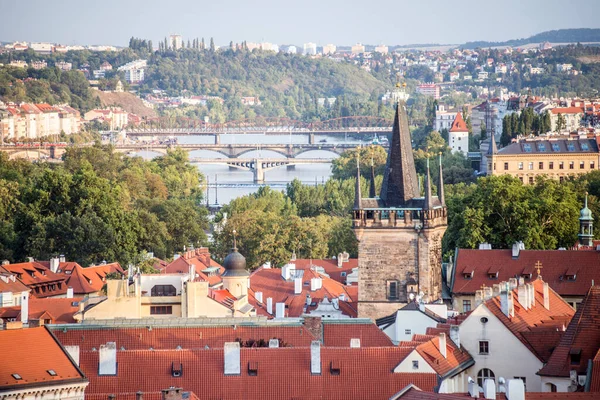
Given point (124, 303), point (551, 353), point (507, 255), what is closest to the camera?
point (551, 353)

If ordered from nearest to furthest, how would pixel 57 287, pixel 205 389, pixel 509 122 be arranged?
pixel 205 389 < pixel 57 287 < pixel 509 122

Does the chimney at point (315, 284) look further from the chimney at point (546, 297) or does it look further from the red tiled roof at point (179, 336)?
the red tiled roof at point (179, 336)

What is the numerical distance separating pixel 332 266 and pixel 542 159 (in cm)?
6376

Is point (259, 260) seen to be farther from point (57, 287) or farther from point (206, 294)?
point (206, 294)

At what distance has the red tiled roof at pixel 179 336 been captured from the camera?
49.6 meters

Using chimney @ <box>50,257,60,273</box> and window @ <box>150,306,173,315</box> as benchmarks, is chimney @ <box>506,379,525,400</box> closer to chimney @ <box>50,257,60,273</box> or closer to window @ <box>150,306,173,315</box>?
window @ <box>150,306,173,315</box>

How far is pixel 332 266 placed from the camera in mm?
90250

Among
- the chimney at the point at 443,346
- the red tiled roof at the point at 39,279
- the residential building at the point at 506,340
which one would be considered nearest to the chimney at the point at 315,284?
the red tiled roof at the point at 39,279

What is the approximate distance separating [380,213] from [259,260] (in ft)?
132

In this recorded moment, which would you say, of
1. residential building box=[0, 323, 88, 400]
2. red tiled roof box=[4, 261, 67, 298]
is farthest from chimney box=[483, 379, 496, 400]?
red tiled roof box=[4, 261, 67, 298]

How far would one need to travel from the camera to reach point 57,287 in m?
84.0

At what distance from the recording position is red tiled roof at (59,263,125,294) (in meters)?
83.7

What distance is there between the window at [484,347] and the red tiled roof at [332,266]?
3294 cm

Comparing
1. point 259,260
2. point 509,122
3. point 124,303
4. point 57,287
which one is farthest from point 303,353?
point 509,122
